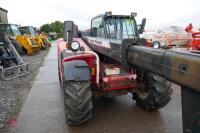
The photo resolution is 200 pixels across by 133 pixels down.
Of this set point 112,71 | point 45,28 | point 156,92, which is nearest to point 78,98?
point 112,71

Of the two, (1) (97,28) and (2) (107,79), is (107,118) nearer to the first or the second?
(2) (107,79)

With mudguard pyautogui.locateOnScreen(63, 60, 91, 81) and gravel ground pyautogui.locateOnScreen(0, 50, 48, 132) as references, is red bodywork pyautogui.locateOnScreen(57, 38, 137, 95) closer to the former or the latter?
mudguard pyautogui.locateOnScreen(63, 60, 91, 81)

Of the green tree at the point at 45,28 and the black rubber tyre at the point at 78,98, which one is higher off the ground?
the green tree at the point at 45,28

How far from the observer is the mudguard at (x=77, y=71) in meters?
3.79

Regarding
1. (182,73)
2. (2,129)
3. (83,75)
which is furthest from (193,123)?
(2,129)

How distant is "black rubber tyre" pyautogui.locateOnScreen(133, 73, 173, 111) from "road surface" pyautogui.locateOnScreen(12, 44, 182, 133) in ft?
0.74

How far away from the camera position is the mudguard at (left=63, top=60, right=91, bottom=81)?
3791 millimetres

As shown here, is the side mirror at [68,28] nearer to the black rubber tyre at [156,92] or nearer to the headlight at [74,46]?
the headlight at [74,46]

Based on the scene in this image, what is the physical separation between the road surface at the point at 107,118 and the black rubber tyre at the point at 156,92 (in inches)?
8.9

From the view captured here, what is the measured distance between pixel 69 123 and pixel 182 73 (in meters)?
2.75

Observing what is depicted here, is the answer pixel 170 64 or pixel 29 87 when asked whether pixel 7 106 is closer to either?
Result: pixel 29 87

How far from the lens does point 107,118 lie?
4570mm

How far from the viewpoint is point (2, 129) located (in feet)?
14.1

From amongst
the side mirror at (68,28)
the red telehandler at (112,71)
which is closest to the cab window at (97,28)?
the red telehandler at (112,71)
